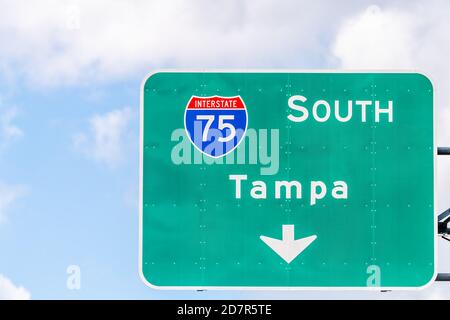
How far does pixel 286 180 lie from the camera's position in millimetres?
10656

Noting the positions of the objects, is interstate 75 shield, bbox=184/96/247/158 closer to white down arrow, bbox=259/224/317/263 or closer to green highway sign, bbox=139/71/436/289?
green highway sign, bbox=139/71/436/289

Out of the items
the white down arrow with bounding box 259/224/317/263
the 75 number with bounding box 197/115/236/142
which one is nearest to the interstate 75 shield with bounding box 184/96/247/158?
the 75 number with bounding box 197/115/236/142

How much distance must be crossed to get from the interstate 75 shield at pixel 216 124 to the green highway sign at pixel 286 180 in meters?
0.01

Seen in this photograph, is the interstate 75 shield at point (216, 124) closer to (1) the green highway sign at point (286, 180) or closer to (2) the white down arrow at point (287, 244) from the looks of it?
(1) the green highway sign at point (286, 180)

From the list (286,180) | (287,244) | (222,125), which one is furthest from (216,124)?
(287,244)

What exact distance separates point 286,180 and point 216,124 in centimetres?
108

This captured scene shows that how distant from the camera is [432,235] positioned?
35.0ft

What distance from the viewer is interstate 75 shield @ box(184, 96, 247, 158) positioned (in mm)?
10672

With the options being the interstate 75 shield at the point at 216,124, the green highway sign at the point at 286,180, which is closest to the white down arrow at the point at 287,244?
the green highway sign at the point at 286,180

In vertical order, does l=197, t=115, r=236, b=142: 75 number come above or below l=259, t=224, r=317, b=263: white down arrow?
above

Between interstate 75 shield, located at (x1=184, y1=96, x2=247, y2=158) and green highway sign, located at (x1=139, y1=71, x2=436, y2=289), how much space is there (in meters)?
0.01
